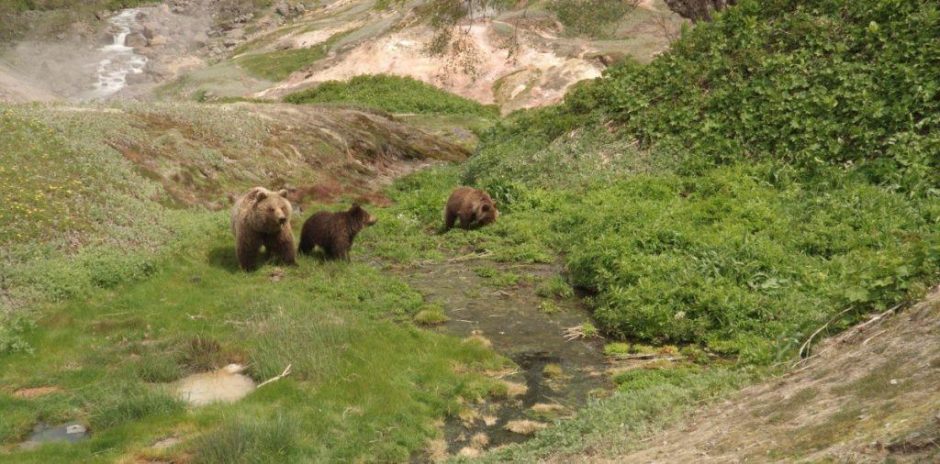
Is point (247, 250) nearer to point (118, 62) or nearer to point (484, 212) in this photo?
point (484, 212)

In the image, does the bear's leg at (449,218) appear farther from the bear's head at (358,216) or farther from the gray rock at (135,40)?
the gray rock at (135,40)

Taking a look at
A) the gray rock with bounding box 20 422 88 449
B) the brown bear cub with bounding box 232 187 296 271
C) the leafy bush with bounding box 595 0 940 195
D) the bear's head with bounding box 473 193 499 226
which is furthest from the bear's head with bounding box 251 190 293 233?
the leafy bush with bounding box 595 0 940 195

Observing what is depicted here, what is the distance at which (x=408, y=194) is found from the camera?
786 inches

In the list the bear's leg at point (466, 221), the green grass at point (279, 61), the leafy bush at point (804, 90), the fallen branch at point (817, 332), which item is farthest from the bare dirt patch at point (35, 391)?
the green grass at point (279, 61)

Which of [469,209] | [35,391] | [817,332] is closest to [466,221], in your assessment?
[469,209]

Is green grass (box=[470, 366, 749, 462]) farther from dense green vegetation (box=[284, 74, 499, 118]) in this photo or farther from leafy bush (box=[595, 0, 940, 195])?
dense green vegetation (box=[284, 74, 499, 118])

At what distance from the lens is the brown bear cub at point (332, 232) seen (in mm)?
13820

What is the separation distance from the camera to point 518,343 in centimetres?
1088

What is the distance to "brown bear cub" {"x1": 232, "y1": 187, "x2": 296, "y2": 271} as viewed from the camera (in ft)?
42.4

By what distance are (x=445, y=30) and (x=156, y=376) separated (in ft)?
40.5

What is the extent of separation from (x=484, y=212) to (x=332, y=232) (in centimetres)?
363

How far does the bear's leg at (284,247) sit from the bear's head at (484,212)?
4.00 metres

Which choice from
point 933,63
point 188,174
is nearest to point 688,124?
point 933,63

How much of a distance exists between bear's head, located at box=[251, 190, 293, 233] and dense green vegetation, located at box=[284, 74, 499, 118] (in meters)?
22.3
